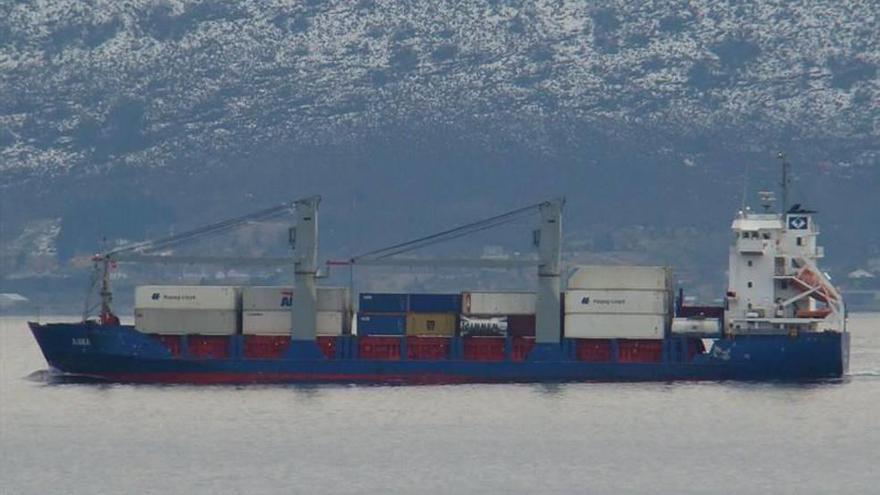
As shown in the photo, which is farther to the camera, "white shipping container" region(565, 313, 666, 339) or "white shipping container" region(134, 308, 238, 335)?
"white shipping container" region(134, 308, 238, 335)

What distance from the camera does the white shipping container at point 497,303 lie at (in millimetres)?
122688

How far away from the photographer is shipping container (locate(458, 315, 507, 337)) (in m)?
124

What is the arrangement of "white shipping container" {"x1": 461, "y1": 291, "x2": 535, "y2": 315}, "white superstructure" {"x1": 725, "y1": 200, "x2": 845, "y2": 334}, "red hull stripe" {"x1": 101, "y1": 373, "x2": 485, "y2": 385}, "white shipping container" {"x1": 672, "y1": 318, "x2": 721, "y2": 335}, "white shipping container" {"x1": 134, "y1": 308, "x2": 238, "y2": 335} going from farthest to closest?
"white shipping container" {"x1": 134, "y1": 308, "x2": 238, "y2": 335}
"red hull stripe" {"x1": 101, "y1": 373, "x2": 485, "y2": 385}
"white shipping container" {"x1": 461, "y1": 291, "x2": 535, "y2": 315}
"white shipping container" {"x1": 672, "y1": 318, "x2": 721, "y2": 335}
"white superstructure" {"x1": 725, "y1": 200, "x2": 845, "y2": 334}

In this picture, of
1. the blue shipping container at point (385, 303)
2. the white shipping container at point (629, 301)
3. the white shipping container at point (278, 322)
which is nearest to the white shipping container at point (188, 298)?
the white shipping container at point (278, 322)

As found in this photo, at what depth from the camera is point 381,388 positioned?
397 feet

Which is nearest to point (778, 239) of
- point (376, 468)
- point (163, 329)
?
point (163, 329)

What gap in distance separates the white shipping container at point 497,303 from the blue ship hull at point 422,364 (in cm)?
179

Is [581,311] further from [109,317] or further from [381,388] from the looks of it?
[109,317]

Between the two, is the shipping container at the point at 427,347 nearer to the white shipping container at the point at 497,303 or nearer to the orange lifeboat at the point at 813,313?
the white shipping container at the point at 497,303

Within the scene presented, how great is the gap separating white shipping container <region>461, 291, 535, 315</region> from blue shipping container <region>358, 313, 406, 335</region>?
296 centimetres

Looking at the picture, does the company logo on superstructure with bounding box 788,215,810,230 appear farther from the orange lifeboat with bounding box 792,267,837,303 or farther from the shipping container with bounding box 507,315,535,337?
the shipping container with bounding box 507,315,535,337

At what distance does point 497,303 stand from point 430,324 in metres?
3.21

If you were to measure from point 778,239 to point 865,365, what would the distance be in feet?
65.7

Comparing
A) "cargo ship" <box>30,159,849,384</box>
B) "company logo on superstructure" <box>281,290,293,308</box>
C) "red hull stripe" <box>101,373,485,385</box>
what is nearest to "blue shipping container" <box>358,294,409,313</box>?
"cargo ship" <box>30,159,849,384</box>
